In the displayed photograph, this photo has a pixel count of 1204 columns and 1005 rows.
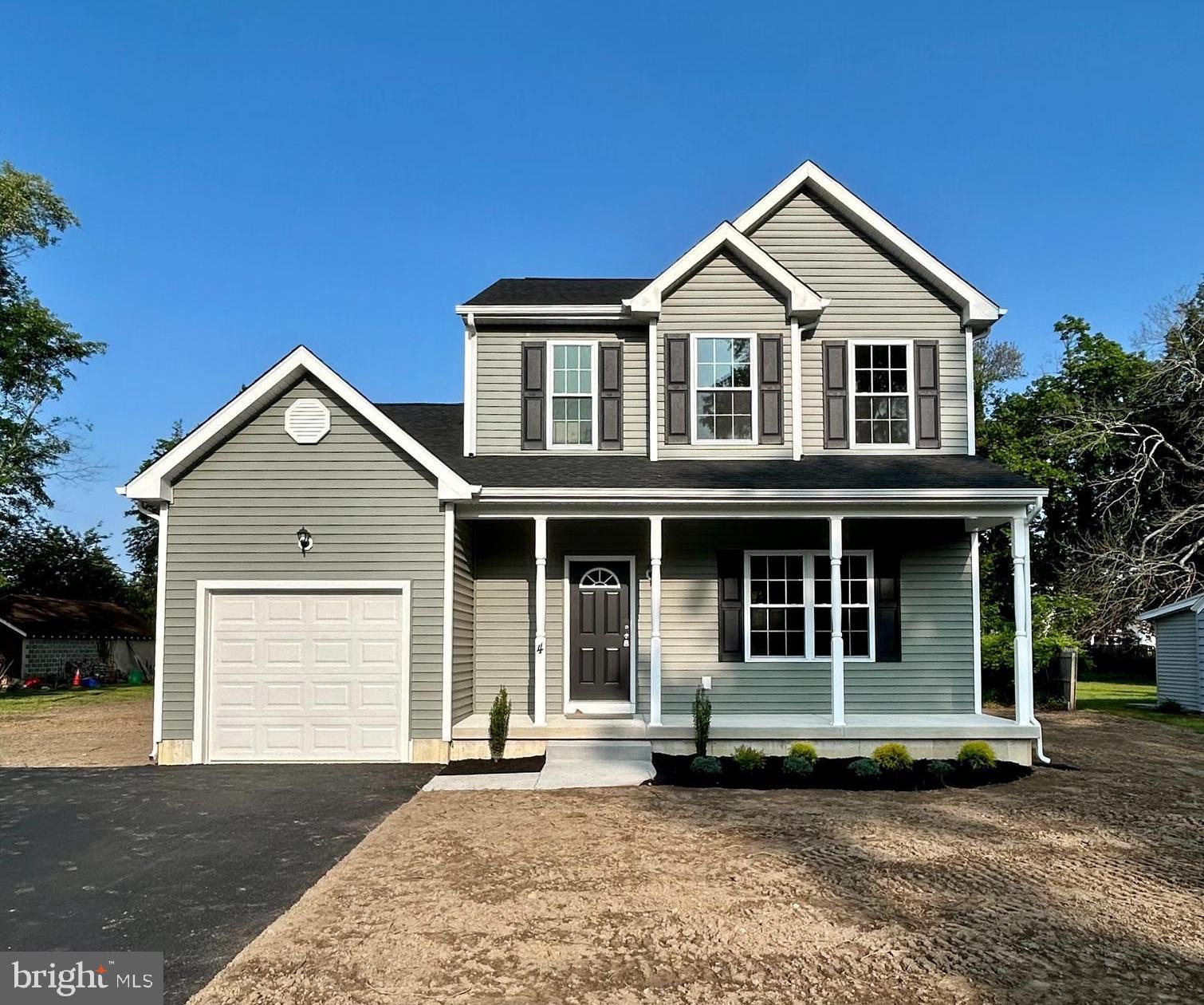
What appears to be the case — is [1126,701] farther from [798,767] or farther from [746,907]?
[746,907]

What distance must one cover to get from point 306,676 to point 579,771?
3454mm

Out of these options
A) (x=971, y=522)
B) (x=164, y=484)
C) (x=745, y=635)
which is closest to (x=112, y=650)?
(x=164, y=484)

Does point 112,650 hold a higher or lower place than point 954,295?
lower

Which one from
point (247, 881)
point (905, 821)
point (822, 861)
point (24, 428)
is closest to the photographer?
point (247, 881)

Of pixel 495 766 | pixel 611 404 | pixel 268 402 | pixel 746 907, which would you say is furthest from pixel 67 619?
pixel 746 907

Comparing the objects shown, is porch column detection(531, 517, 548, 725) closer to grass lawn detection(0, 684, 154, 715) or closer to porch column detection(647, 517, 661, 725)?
porch column detection(647, 517, 661, 725)

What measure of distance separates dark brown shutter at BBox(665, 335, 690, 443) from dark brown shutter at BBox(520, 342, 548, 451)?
1.74 meters

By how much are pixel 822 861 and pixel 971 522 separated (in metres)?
7.45

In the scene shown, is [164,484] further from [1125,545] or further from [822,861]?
[1125,545]

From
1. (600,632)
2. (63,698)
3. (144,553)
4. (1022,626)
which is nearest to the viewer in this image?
(1022,626)

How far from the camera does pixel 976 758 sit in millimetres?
10812

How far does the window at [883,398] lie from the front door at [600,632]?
397 cm

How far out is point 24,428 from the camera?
26.9 meters

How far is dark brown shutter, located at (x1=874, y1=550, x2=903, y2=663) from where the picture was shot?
1293cm
